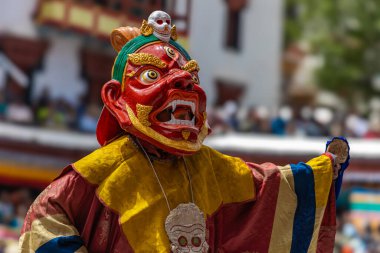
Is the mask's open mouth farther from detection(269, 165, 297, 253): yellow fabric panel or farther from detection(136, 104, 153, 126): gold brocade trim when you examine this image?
detection(269, 165, 297, 253): yellow fabric panel

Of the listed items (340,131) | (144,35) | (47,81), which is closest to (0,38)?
(47,81)

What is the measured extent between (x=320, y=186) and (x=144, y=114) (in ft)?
3.33

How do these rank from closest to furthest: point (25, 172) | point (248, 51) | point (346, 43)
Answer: point (25, 172) < point (248, 51) < point (346, 43)

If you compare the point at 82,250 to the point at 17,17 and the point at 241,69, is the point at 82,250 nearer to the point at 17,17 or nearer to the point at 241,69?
the point at 17,17

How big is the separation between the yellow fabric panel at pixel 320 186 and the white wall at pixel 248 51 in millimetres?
13288

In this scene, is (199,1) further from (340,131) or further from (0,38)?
(340,131)

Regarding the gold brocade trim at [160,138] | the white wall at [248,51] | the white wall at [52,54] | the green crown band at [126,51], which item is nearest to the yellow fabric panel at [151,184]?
the gold brocade trim at [160,138]

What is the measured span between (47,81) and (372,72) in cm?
896

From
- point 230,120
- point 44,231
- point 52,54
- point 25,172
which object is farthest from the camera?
point 52,54

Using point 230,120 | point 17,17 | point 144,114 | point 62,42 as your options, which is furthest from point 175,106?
point 62,42

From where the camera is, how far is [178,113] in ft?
13.7

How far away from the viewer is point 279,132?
13.4 metres

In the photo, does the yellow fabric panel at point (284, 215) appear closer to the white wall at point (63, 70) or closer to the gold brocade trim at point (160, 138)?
the gold brocade trim at point (160, 138)

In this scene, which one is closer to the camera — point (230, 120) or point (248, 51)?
point (230, 120)
